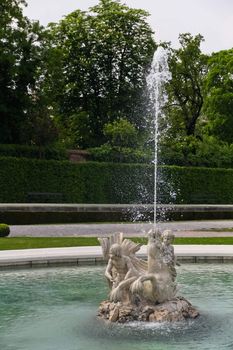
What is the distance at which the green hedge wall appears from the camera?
114 ft

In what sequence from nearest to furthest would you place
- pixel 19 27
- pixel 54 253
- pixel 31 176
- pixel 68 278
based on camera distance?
pixel 68 278 < pixel 54 253 < pixel 31 176 < pixel 19 27

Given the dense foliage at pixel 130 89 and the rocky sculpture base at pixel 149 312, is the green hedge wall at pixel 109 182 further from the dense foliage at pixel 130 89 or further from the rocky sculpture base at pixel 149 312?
the rocky sculpture base at pixel 149 312

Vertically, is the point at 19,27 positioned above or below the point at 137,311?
above

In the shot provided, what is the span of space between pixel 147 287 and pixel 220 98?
44.8 m

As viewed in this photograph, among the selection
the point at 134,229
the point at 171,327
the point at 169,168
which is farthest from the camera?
the point at 169,168

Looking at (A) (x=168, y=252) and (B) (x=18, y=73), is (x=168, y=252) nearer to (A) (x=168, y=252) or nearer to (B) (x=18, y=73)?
(A) (x=168, y=252)

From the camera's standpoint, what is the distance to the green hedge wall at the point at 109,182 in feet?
114

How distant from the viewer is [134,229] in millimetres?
27703

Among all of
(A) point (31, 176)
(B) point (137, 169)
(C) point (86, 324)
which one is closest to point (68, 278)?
(C) point (86, 324)

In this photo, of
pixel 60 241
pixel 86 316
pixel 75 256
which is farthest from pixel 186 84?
pixel 86 316

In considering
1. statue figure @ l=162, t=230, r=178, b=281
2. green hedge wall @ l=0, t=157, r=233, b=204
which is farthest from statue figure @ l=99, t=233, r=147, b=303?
green hedge wall @ l=0, t=157, r=233, b=204

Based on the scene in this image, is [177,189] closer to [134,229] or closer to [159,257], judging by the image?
[134,229]

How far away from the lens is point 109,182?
38.3m

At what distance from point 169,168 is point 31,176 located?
32.6 feet
